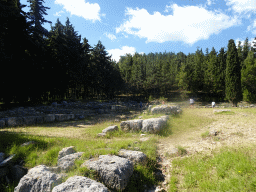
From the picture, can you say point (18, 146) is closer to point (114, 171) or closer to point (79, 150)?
point (79, 150)

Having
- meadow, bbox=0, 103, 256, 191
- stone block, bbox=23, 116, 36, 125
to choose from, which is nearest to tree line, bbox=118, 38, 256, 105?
meadow, bbox=0, 103, 256, 191

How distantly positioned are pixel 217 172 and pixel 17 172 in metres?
7.80

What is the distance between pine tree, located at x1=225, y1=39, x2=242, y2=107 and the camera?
95.1 ft

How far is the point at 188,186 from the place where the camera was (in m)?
4.28

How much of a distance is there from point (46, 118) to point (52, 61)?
56.6ft

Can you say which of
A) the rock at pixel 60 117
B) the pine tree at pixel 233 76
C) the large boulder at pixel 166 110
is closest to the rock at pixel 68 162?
the large boulder at pixel 166 110

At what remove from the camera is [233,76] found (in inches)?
1168

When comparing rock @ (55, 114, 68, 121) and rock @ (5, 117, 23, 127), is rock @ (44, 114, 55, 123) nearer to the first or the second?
rock @ (55, 114, 68, 121)

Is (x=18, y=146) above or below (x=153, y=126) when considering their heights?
below

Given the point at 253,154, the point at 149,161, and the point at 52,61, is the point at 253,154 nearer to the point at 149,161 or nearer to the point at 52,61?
the point at 149,161

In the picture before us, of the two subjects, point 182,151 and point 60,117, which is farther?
point 60,117

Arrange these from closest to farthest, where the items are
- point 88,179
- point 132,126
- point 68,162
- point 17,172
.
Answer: point 88,179 → point 68,162 → point 17,172 → point 132,126

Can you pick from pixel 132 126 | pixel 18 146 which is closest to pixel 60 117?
pixel 18 146

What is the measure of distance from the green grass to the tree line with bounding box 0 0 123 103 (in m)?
22.9
